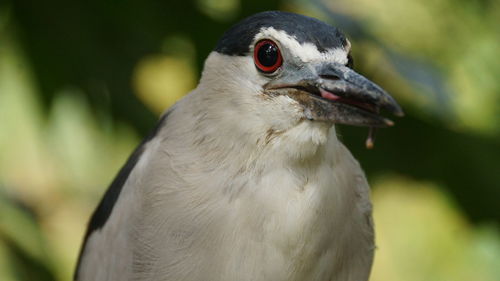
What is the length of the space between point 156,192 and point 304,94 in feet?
2.00

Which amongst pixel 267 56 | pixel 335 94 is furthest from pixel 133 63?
pixel 335 94

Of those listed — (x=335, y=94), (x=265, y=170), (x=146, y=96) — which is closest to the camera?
(x=335, y=94)

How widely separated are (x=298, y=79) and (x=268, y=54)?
0.11m

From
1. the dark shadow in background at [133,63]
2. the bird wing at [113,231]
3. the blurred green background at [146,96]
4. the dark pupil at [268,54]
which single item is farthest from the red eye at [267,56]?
the dark shadow in background at [133,63]

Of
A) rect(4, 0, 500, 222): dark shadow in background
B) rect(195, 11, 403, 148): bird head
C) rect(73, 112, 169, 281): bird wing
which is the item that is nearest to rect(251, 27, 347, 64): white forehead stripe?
rect(195, 11, 403, 148): bird head

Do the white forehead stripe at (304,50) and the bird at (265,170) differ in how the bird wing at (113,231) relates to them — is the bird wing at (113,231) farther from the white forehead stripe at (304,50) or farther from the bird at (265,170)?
the white forehead stripe at (304,50)

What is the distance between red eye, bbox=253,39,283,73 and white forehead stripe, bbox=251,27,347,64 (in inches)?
1.1

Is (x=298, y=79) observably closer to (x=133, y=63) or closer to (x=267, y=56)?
(x=267, y=56)

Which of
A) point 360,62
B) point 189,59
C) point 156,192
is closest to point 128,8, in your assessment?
point 189,59

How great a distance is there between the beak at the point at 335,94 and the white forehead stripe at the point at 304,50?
2 centimetres

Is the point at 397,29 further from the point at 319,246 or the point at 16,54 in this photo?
the point at 319,246

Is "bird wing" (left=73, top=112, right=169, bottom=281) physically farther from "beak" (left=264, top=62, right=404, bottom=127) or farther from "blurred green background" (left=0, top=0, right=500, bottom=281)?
"beak" (left=264, top=62, right=404, bottom=127)

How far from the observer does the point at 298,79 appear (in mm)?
2191

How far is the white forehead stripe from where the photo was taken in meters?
2.18
